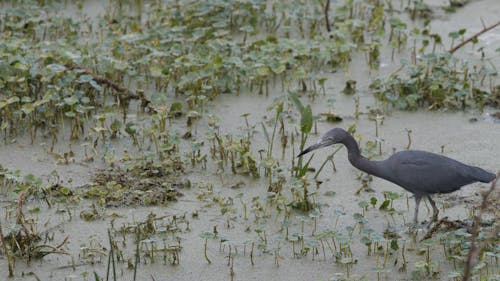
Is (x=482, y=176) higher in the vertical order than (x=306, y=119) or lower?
lower

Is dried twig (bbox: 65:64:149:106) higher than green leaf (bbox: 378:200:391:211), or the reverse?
dried twig (bbox: 65:64:149:106)

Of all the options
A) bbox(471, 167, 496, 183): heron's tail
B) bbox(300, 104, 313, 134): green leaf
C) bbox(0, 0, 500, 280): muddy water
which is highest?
bbox(300, 104, 313, 134): green leaf

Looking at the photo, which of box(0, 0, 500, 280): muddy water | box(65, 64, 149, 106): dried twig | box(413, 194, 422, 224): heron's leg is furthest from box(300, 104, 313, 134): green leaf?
box(65, 64, 149, 106): dried twig

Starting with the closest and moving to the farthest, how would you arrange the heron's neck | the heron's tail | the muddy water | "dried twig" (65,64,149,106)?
1. the muddy water
2. the heron's tail
3. the heron's neck
4. "dried twig" (65,64,149,106)

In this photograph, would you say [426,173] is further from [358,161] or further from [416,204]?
[358,161]

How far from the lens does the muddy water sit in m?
4.54

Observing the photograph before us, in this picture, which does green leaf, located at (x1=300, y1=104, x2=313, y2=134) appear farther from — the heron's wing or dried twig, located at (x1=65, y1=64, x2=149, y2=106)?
dried twig, located at (x1=65, y1=64, x2=149, y2=106)

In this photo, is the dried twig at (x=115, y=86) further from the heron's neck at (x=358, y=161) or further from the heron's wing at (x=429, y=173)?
the heron's wing at (x=429, y=173)

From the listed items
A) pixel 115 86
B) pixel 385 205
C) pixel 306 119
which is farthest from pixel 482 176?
pixel 115 86

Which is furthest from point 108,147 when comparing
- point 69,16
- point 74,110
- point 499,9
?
point 499,9

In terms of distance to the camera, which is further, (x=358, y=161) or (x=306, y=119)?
(x=306, y=119)

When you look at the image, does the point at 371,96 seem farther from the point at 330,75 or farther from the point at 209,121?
the point at 209,121

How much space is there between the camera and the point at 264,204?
522 cm

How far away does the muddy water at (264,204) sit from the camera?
4.54 metres
